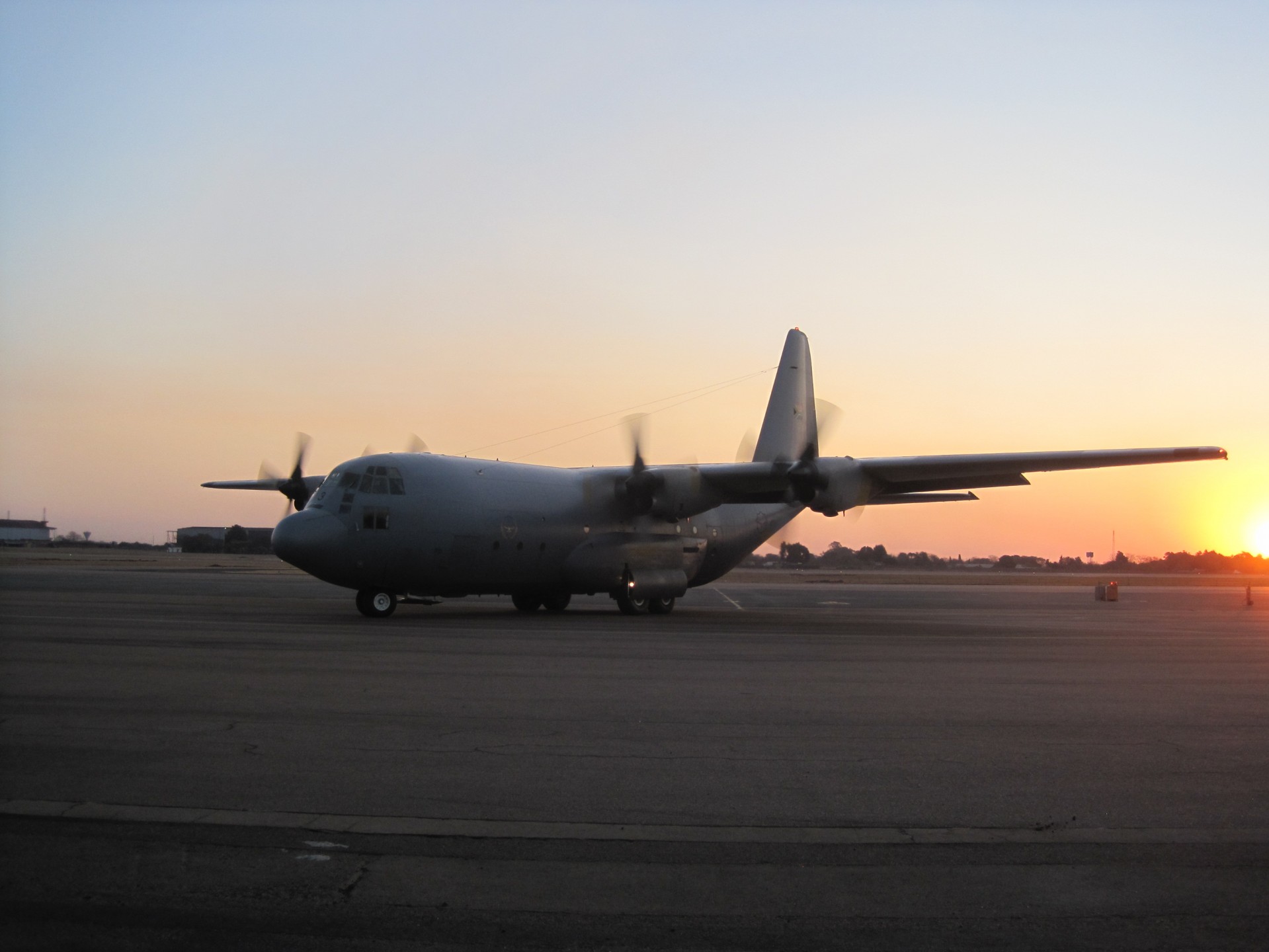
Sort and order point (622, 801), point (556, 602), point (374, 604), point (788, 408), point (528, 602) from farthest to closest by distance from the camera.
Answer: point (788, 408) < point (556, 602) < point (528, 602) < point (374, 604) < point (622, 801)

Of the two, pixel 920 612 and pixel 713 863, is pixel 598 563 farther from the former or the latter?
pixel 713 863

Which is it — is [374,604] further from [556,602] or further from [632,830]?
[632,830]

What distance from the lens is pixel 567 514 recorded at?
2862cm

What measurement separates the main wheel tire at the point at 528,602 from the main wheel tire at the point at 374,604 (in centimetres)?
584

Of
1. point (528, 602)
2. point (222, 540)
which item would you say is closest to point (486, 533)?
point (528, 602)

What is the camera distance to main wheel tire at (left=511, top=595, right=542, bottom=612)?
30.2m

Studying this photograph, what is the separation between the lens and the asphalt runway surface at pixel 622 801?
4707 mm

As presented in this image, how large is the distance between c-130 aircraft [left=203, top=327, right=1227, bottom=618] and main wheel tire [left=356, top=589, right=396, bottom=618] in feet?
0.11

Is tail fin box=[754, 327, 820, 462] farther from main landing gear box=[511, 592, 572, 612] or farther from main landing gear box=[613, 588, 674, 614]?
main landing gear box=[511, 592, 572, 612]

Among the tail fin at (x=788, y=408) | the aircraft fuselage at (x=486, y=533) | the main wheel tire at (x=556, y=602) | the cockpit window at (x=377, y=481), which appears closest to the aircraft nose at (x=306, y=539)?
the aircraft fuselage at (x=486, y=533)

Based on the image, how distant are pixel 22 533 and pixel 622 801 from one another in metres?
166

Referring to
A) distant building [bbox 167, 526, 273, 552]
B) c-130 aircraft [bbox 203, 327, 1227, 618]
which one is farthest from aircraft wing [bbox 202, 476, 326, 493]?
distant building [bbox 167, 526, 273, 552]

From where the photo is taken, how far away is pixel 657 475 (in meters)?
29.4

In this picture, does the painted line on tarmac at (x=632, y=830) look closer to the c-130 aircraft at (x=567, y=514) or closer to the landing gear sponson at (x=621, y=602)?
the c-130 aircraft at (x=567, y=514)
